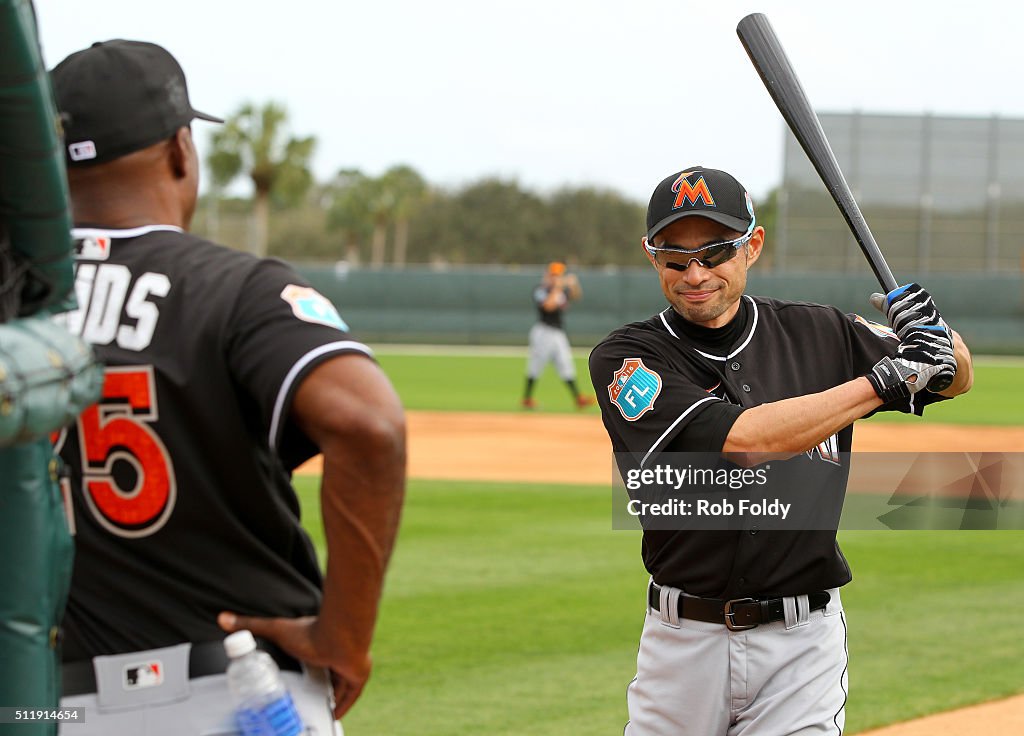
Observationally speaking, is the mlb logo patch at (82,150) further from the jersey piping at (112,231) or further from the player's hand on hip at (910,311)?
the player's hand on hip at (910,311)

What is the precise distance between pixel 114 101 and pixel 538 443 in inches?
543

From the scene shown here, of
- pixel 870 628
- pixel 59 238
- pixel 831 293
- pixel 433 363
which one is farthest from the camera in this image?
pixel 831 293

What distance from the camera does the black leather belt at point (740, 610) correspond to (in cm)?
365

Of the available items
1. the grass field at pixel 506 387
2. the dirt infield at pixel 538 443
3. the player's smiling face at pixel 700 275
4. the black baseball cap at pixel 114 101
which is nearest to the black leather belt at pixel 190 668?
the black baseball cap at pixel 114 101

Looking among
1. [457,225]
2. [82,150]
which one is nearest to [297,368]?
[82,150]

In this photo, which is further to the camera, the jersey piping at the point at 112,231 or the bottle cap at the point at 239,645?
the jersey piping at the point at 112,231

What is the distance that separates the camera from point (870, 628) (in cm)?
746

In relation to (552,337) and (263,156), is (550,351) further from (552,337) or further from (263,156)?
(263,156)

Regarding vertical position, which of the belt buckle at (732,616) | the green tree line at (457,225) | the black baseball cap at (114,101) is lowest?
the green tree line at (457,225)

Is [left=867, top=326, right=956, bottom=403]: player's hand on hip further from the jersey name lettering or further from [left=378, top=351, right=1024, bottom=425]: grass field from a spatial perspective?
[left=378, top=351, right=1024, bottom=425]: grass field

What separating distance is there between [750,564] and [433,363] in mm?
27024

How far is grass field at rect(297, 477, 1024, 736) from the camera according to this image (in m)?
6.02

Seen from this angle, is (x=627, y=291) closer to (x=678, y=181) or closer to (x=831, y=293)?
(x=831, y=293)

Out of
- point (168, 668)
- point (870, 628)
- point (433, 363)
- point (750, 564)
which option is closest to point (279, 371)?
point (168, 668)
